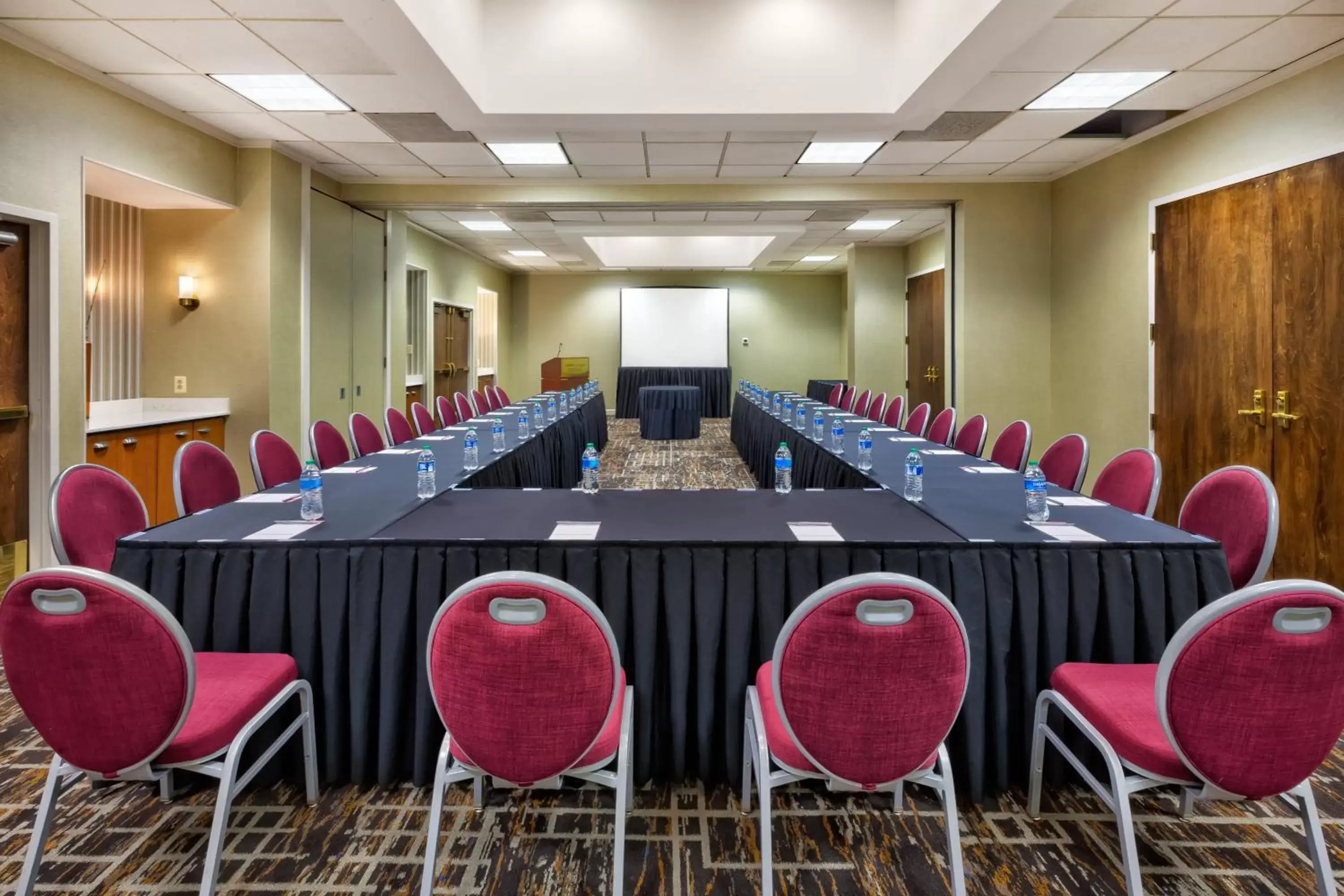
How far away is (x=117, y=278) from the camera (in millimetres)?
6648

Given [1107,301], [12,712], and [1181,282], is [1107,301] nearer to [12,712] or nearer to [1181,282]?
[1181,282]

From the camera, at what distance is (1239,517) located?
2869 millimetres

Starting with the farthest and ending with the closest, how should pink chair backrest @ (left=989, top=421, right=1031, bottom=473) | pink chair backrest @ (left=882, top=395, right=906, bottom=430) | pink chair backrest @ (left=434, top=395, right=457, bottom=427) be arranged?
pink chair backrest @ (left=434, top=395, right=457, bottom=427)
pink chair backrest @ (left=882, top=395, right=906, bottom=430)
pink chair backrest @ (left=989, top=421, right=1031, bottom=473)

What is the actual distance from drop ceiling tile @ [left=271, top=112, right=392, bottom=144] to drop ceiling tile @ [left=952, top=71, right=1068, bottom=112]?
4432mm

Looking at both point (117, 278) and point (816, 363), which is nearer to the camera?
point (117, 278)

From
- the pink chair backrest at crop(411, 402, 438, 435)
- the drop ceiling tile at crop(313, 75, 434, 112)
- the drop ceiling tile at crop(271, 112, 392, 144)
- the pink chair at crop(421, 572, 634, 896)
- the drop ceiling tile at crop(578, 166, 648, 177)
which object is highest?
the drop ceiling tile at crop(578, 166, 648, 177)

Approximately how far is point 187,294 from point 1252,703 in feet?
25.0

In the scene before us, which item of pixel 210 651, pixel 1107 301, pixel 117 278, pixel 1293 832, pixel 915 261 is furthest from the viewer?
pixel 915 261

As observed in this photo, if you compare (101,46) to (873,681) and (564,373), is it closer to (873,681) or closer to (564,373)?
(873,681)

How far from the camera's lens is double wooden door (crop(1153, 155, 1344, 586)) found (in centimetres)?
471

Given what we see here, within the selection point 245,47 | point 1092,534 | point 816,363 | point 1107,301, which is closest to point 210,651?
point 1092,534

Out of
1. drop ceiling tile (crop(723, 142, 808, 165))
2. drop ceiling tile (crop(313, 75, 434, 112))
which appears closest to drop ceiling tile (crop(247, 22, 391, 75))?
drop ceiling tile (crop(313, 75, 434, 112))

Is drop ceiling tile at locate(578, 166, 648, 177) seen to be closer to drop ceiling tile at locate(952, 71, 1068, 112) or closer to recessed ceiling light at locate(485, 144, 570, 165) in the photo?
recessed ceiling light at locate(485, 144, 570, 165)

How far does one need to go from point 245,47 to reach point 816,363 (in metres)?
14.2
